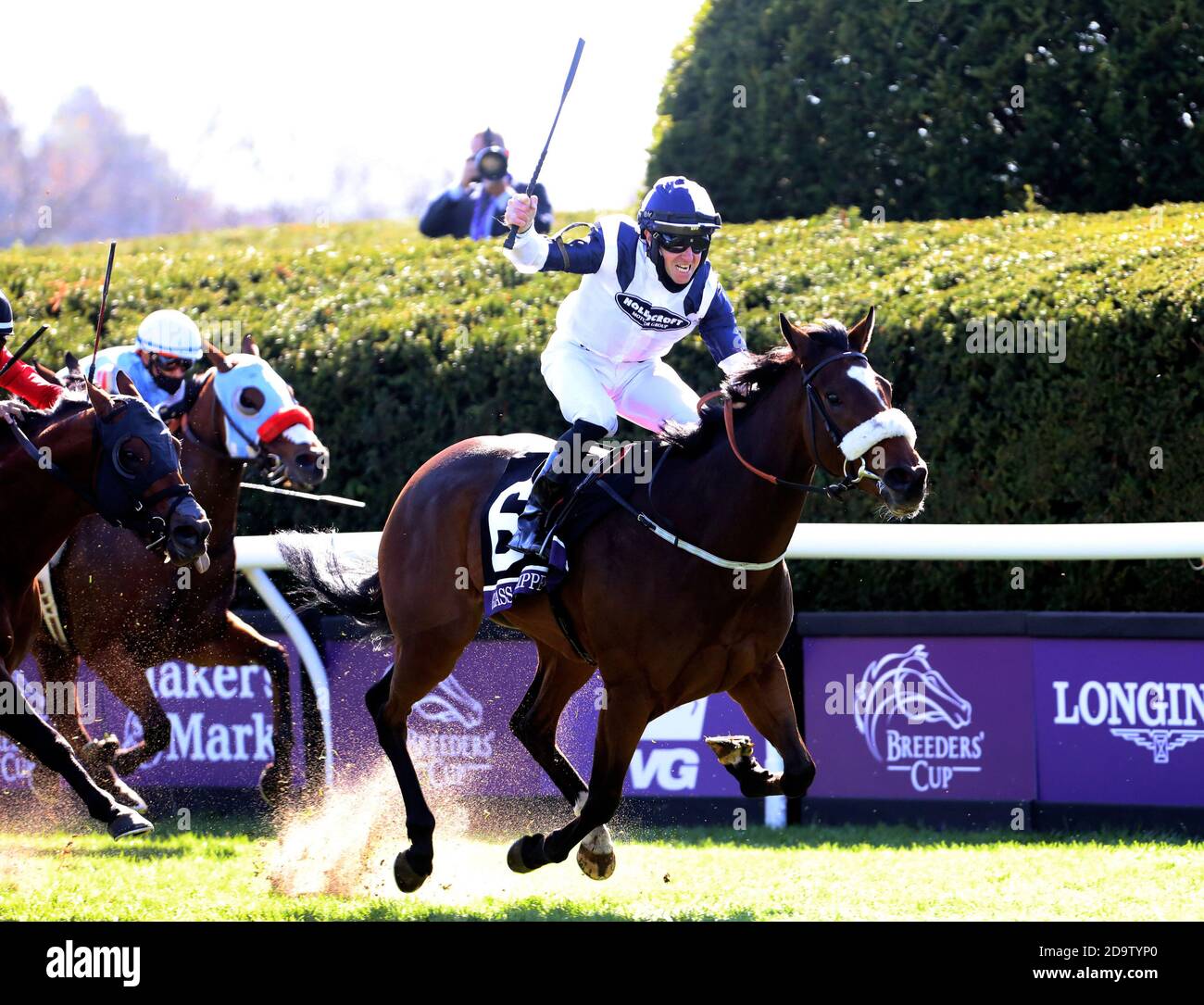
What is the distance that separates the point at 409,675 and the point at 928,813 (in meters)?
2.33

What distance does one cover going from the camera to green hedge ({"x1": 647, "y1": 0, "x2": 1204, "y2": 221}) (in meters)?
9.40

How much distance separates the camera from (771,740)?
16.8 ft

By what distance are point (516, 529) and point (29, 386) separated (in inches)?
70.1

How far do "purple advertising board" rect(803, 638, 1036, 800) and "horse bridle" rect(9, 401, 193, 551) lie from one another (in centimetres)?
293

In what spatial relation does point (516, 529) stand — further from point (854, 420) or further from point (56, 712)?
point (56, 712)

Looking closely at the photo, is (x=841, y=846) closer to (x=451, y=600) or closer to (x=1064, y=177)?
(x=451, y=600)

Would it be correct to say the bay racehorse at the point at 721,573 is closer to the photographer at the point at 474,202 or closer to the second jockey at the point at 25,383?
the second jockey at the point at 25,383

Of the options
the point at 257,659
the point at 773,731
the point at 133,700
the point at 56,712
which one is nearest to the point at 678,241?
the point at 773,731

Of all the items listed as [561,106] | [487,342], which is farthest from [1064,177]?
[561,106]

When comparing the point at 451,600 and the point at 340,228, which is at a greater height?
the point at 340,228

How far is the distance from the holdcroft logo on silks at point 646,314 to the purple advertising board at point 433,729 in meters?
1.94

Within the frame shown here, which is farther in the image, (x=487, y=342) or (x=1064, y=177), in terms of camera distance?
(x=1064, y=177)

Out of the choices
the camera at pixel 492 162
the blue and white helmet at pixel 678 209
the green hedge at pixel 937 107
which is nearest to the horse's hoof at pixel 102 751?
the blue and white helmet at pixel 678 209

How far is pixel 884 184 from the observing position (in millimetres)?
10164
